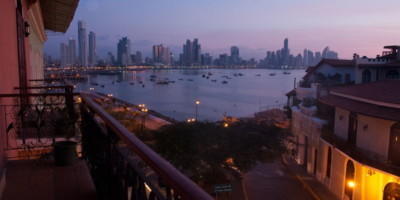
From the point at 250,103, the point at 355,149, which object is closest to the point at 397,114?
the point at 355,149

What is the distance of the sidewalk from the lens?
1669 cm

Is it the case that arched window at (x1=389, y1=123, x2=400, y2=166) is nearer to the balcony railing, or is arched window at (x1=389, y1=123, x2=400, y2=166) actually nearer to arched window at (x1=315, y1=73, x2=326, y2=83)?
the balcony railing

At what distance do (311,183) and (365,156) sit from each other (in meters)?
4.79

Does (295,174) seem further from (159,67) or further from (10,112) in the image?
(159,67)

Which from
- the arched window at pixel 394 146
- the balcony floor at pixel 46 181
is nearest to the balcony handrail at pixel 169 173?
the balcony floor at pixel 46 181

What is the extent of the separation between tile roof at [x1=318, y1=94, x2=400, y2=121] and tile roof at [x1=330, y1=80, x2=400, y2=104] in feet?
1.01

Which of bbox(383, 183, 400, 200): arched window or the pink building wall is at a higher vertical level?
the pink building wall

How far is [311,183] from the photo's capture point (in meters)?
18.6

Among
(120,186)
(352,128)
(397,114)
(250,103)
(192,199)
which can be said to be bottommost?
(250,103)

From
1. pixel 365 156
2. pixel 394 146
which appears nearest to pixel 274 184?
pixel 365 156

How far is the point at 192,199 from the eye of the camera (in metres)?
1.05

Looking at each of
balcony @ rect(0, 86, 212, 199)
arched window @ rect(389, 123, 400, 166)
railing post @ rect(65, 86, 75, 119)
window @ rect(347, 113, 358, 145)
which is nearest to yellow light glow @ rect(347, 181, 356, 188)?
window @ rect(347, 113, 358, 145)

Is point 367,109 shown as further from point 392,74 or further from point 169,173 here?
point 169,173

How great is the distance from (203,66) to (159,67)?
30037 millimetres
